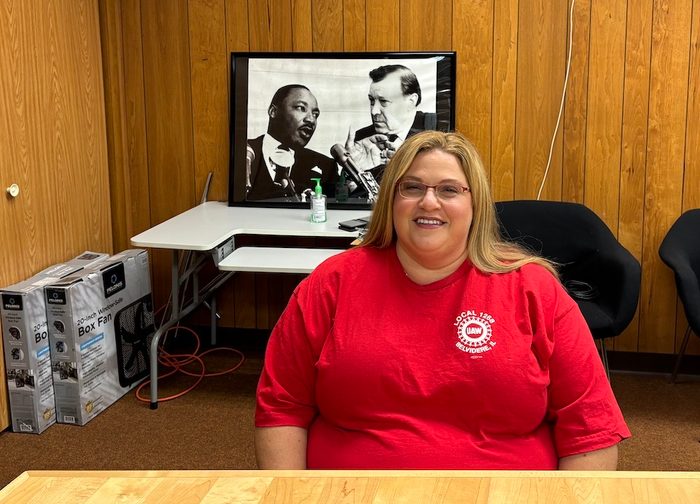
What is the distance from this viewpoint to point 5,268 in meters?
3.28

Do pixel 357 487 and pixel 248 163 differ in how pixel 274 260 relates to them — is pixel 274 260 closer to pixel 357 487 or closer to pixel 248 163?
pixel 248 163

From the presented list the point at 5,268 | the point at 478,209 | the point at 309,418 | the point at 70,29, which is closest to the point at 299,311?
the point at 309,418

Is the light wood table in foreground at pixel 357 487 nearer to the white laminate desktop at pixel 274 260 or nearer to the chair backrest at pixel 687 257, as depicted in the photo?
the white laminate desktop at pixel 274 260

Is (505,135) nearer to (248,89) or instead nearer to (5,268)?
(248,89)

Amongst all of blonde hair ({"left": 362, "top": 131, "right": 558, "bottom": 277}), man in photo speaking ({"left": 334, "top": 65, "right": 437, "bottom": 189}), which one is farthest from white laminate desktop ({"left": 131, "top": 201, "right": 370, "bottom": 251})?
blonde hair ({"left": 362, "top": 131, "right": 558, "bottom": 277})

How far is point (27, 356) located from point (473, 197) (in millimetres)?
2105

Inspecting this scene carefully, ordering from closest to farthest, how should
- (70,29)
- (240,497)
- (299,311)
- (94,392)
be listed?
(240,497), (299,311), (94,392), (70,29)

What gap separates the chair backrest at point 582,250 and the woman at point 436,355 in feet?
4.73

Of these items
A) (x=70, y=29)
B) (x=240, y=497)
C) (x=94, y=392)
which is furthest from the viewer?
(x=70, y=29)

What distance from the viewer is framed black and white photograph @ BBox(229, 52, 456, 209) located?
3803 mm

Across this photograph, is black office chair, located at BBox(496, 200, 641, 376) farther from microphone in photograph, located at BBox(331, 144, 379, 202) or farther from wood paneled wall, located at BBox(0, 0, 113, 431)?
wood paneled wall, located at BBox(0, 0, 113, 431)

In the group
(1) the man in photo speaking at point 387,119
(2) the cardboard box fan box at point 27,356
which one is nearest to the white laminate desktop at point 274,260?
(1) the man in photo speaking at point 387,119

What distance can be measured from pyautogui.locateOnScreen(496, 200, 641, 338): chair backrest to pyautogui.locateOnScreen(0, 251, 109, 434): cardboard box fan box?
1.85 metres

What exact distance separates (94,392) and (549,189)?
214 centimetres
